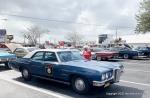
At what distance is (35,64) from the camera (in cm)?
973

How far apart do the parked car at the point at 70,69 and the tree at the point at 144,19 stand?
977 inches

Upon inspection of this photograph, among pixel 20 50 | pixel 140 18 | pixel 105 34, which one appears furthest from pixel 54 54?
pixel 105 34

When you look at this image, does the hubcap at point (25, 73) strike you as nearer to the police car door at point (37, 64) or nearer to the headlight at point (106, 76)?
the police car door at point (37, 64)

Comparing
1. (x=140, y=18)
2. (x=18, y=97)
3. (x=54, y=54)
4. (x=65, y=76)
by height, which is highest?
Result: (x=140, y=18)

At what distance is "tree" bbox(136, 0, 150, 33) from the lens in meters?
32.3

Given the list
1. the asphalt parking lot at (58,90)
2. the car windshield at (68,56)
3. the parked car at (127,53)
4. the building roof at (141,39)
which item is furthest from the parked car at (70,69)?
the building roof at (141,39)

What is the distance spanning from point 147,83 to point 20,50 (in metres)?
15.3

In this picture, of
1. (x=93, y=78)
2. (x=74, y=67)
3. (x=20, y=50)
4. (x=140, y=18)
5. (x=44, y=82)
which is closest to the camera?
(x=93, y=78)

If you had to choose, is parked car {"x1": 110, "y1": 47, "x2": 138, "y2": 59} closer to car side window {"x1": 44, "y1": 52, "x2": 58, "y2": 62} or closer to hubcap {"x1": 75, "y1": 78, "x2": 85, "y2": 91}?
car side window {"x1": 44, "y1": 52, "x2": 58, "y2": 62}

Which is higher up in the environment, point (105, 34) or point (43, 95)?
point (105, 34)

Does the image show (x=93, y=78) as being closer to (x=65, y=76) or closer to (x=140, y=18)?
(x=65, y=76)

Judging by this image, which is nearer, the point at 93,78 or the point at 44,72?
the point at 93,78

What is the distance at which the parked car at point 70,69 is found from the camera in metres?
7.54

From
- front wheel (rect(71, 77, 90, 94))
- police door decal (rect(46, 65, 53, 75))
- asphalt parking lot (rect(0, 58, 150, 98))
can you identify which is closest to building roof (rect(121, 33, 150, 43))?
asphalt parking lot (rect(0, 58, 150, 98))
